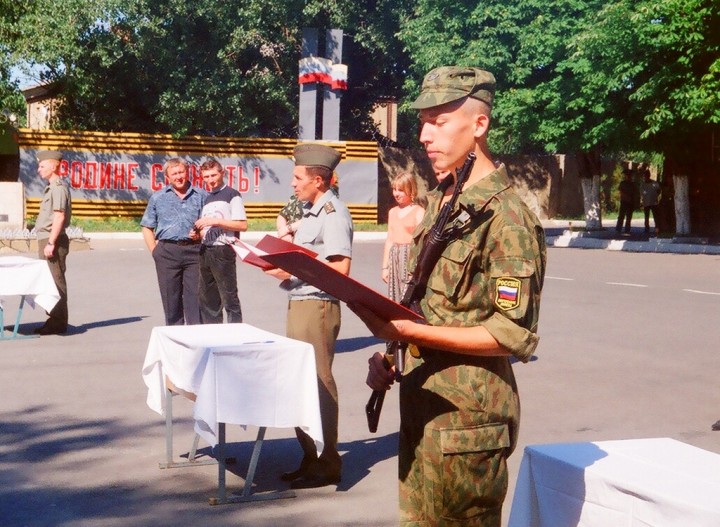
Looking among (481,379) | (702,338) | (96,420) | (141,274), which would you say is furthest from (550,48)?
(481,379)

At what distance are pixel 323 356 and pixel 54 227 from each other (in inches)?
266

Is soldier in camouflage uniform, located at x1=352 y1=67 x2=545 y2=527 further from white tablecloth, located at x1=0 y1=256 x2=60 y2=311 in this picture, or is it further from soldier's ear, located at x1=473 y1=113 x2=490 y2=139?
white tablecloth, located at x1=0 y1=256 x2=60 y2=311

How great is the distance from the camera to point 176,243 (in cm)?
1041

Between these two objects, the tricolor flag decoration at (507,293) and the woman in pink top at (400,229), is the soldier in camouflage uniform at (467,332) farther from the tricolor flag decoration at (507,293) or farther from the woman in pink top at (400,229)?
the woman in pink top at (400,229)

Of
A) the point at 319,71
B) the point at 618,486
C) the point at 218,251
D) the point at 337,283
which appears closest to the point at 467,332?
the point at 337,283

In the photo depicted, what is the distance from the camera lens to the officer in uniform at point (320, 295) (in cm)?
660

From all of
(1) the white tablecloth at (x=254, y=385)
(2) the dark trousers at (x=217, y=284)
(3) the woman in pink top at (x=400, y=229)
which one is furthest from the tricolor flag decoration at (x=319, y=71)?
(1) the white tablecloth at (x=254, y=385)

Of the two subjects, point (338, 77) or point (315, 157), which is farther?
point (338, 77)

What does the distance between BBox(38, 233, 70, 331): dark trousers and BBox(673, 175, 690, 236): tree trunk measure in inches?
861

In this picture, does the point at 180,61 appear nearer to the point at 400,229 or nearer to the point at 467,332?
the point at 400,229

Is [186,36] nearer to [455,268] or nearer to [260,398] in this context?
[260,398]

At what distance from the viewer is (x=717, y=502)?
127 inches

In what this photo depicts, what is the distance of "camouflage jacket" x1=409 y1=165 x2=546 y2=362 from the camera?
312cm

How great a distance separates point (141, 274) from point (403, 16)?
2393 cm
